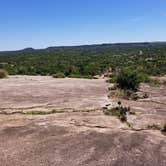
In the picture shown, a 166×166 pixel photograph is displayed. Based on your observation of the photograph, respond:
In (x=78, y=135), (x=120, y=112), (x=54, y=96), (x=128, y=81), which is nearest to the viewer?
(x=78, y=135)

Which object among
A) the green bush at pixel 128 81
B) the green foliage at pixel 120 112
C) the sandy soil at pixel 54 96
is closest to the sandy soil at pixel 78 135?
the sandy soil at pixel 54 96

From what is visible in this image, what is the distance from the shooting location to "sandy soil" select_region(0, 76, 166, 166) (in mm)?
9398

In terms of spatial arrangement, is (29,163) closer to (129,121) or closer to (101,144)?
(101,144)

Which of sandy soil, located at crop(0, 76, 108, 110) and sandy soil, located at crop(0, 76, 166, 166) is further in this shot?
sandy soil, located at crop(0, 76, 108, 110)

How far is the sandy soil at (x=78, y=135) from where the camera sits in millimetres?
9398

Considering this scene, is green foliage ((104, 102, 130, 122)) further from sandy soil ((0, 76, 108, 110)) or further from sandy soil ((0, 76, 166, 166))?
sandy soil ((0, 76, 108, 110))

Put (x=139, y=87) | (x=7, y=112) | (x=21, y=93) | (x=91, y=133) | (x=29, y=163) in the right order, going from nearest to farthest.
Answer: (x=29, y=163) < (x=91, y=133) < (x=7, y=112) < (x=21, y=93) < (x=139, y=87)

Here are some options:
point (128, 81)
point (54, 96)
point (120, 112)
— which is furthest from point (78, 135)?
point (128, 81)

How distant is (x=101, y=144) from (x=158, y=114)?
4.92 m

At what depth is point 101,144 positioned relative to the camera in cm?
1042

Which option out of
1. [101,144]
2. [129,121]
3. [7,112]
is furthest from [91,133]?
[7,112]

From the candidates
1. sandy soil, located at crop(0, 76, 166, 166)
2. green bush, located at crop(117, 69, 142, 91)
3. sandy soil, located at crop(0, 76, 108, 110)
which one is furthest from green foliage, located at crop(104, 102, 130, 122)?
green bush, located at crop(117, 69, 142, 91)

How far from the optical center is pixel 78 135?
11.2m

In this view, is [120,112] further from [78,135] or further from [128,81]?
[128,81]
